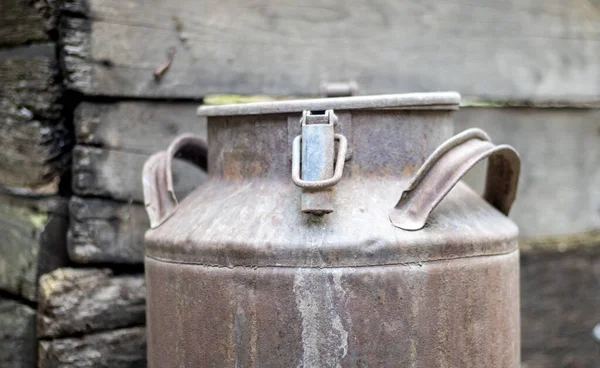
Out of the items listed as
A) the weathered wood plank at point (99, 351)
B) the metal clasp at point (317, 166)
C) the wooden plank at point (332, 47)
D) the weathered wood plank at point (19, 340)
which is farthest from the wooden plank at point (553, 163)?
the weathered wood plank at point (19, 340)

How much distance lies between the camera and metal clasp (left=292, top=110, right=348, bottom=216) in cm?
148

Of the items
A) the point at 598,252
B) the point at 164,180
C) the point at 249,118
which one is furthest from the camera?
the point at 598,252

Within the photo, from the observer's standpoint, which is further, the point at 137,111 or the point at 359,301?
the point at 137,111

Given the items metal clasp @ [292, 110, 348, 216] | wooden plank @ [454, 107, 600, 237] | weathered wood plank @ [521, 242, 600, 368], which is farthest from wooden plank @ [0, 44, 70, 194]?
weathered wood plank @ [521, 242, 600, 368]

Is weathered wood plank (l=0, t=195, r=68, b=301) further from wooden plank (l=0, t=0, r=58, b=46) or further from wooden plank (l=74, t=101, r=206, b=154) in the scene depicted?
wooden plank (l=0, t=0, r=58, b=46)

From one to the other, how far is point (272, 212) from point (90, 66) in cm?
87

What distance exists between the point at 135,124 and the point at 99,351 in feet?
2.25

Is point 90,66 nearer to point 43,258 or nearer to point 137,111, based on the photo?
point 137,111

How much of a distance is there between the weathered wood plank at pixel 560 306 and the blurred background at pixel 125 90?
50 cm

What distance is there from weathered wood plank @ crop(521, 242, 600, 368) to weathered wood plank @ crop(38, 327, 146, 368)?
4.87 feet

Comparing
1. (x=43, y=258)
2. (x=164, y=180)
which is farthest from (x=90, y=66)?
(x=43, y=258)

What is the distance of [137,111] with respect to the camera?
223 centimetres

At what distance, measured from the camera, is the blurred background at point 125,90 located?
7.04 feet

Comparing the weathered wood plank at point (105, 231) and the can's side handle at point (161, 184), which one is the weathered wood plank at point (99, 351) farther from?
the can's side handle at point (161, 184)
